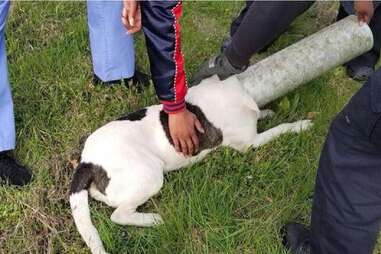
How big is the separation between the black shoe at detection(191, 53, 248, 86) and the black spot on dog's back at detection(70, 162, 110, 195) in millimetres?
1086

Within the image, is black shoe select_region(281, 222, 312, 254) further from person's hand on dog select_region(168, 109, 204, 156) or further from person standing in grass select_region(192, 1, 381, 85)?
person standing in grass select_region(192, 1, 381, 85)

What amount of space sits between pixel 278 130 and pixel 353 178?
4.46 ft

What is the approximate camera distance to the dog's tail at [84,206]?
9.59 ft

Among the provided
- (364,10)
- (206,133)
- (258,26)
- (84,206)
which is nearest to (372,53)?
(364,10)

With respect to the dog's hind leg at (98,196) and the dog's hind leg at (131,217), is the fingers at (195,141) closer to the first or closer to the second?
the dog's hind leg at (131,217)

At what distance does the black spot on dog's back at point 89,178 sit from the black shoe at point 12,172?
0.39 metres

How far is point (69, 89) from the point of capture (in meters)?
3.92

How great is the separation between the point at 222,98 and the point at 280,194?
0.70m

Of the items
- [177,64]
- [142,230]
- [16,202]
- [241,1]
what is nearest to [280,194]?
[142,230]

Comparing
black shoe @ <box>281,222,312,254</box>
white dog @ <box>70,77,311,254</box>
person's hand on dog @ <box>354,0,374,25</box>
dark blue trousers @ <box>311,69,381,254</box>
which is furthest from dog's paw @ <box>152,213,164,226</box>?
person's hand on dog @ <box>354,0,374,25</box>

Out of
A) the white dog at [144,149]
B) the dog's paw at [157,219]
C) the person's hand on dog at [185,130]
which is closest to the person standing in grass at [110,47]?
the white dog at [144,149]

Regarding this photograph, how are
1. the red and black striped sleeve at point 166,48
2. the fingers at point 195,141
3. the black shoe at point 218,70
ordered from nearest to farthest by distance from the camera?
the red and black striped sleeve at point 166,48, the fingers at point 195,141, the black shoe at point 218,70

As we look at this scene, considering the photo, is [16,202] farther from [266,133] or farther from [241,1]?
[241,1]

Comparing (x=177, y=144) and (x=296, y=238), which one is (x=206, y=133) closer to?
(x=177, y=144)
